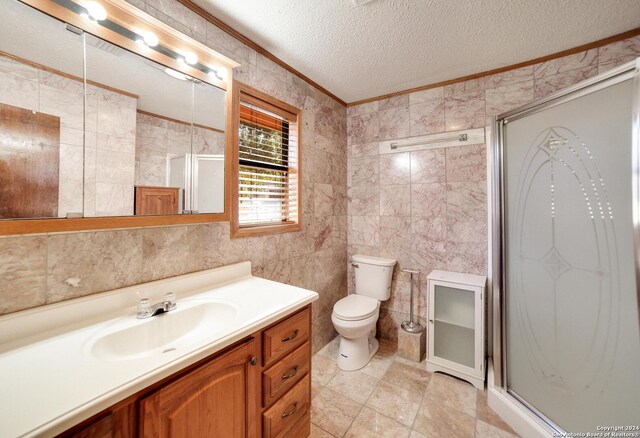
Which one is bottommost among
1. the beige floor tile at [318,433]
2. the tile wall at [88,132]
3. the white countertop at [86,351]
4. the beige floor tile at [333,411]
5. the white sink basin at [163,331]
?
the beige floor tile at [318,433]

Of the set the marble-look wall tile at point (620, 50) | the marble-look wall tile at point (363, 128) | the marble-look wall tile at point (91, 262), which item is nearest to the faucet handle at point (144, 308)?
the marble-look wall tile at point (91, 262)

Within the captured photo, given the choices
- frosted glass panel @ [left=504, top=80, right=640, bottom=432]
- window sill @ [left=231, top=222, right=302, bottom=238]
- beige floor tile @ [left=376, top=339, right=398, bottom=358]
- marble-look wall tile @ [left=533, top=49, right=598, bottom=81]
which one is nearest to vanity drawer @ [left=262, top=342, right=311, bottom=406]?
window sill @ [left=231, top=222, right=302, bottom=238]

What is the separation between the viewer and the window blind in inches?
65.6

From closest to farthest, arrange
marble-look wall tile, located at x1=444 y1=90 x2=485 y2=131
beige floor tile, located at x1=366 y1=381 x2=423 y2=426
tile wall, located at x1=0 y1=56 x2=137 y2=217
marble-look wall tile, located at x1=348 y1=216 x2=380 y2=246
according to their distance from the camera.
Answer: tile wall, located at x1=0 y1=56 x2=137 y2=217 < beige floor tile, located at x1=366 y1=381 x2=423 y2=426 < marble-look wall tile, located at x1=444 y1=90 x2=485 y2=131 < marble-look wall tile, located at x1=348 y1=216 x2=380 y2=246

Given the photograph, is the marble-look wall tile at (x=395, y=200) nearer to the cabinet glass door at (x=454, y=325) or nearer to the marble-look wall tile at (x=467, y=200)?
the marble-look wall tile at (x=467, y=200)

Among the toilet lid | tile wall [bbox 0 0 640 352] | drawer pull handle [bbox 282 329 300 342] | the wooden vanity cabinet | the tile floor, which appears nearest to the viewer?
the wooden vanity cabinet

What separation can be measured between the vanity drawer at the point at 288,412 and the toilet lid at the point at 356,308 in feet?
2.31

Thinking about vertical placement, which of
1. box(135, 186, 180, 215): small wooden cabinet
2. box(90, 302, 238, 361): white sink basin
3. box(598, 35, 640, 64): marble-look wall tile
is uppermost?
box(598, 35, 640, 64): marble-look wall tile

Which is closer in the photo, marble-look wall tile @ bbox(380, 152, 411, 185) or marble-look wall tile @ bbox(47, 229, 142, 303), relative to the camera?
marble-look wall tile @ bbox(47, 229, 142, 303)

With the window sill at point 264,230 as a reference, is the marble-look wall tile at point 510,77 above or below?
above

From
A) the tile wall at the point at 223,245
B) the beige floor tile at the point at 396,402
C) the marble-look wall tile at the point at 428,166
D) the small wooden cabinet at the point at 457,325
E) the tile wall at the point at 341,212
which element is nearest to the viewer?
the tile wall at the point at 223,245

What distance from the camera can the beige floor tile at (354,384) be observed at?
68.3 inches

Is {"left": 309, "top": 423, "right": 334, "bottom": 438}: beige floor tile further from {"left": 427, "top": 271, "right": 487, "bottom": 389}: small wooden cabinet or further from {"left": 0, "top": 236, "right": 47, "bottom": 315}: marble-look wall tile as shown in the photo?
{"left": 0, "top": 236, "right": 47, "bottom": 315}: marble-look wall tile

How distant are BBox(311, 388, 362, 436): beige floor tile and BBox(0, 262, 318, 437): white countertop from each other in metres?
0.88
